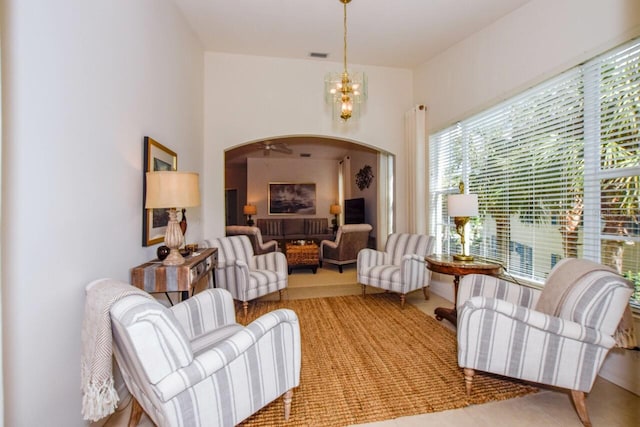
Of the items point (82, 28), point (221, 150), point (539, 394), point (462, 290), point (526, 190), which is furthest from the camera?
point (221, 150)

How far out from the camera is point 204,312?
210cm

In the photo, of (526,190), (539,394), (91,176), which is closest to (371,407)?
(539,394)

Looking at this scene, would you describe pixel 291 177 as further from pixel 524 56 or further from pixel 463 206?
pixel 524 56

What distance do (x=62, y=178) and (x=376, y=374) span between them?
231 cm

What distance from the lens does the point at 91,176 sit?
1.75 metres

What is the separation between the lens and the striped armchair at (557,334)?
180 cm

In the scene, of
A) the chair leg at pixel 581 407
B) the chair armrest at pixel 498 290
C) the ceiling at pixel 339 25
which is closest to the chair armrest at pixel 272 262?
the chair armrest at pixel 498 290

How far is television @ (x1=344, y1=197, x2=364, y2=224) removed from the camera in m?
7.58

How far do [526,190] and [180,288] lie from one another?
10.6ft

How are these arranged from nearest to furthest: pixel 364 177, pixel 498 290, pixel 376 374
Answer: pixel 376 374 < pixel 498 290 < pixel 364 177

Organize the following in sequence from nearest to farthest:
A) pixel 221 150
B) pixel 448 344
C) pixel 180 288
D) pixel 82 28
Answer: pixel 82 28, pixel 180 288, pixel 448 344, pixel 221 150

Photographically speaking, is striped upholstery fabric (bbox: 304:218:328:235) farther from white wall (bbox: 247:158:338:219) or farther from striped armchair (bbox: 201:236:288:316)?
striped armchair (bbox: 201:236:288:316)

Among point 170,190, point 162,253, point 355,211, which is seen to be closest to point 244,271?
point 162,253

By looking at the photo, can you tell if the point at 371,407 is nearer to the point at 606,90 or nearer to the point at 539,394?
the point at 539,394
